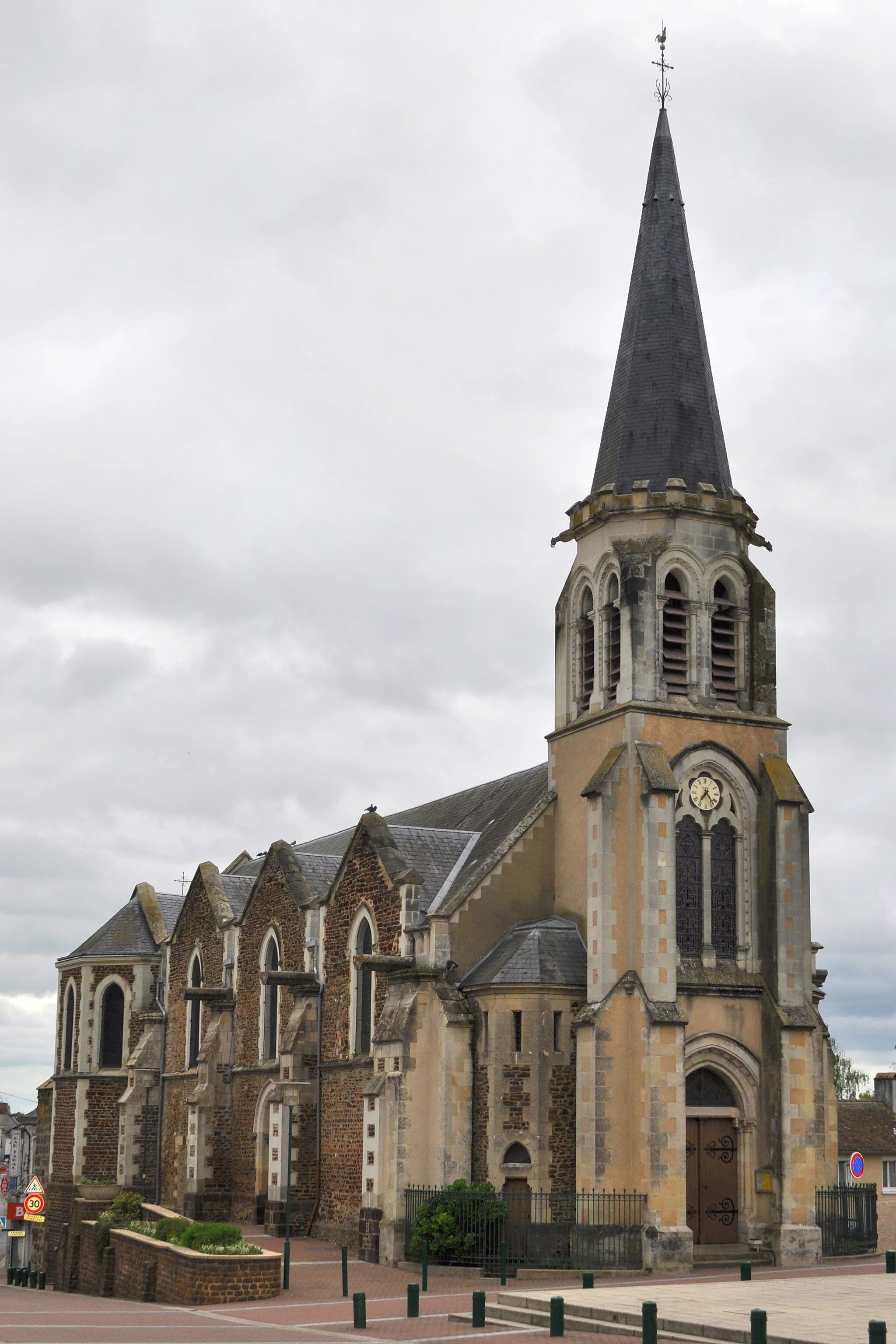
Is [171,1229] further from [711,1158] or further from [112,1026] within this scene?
[112,1026]

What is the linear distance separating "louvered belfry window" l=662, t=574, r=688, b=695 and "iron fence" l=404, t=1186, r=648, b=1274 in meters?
10.5

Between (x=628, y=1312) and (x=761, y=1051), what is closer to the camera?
(x=628, y=1312)

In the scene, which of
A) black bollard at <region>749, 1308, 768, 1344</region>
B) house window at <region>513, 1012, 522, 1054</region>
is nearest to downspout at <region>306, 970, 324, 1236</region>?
house window at <region>513, 1012, 522, 1054</region>

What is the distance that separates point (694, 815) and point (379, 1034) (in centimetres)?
804

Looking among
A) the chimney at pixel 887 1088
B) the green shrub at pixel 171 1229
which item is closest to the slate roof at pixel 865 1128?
the chimney at pixel 887 1088

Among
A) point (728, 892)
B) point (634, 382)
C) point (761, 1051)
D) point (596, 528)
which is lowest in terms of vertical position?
point (761, 1051)

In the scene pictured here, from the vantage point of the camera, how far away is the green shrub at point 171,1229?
29.4 meters

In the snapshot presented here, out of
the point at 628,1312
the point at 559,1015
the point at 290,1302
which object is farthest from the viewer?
the point at 559,1015

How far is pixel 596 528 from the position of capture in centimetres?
3600

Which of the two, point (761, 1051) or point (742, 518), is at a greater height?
point (742, 518)

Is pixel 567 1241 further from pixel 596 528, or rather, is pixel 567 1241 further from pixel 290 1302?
pixel 596 528

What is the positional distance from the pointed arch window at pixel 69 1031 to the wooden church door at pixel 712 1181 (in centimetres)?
2748

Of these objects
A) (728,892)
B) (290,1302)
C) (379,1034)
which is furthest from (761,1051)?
(290,1302)

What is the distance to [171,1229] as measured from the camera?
29.9 m
